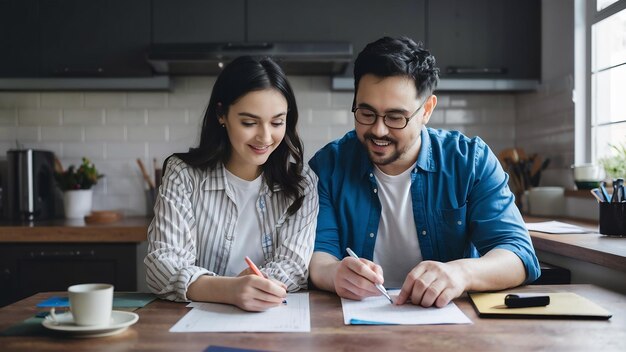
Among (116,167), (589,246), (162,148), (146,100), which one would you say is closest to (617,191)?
(589,246)

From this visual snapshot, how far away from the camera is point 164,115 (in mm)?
3602

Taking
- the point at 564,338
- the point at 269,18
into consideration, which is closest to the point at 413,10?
the point at 269,18

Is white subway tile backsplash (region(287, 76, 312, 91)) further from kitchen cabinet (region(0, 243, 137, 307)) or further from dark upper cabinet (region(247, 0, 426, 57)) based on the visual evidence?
kitchen cabinet (region(0, 243, 137, 307))

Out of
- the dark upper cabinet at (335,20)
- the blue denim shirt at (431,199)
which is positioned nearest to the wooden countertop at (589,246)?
the blue denim shirt at (431,199)

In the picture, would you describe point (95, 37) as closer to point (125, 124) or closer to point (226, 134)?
point (125, 124)

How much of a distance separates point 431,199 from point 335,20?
68.2 inches

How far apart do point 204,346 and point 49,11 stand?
2798 mm

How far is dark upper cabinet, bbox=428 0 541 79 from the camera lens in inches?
133

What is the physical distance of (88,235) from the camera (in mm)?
2896

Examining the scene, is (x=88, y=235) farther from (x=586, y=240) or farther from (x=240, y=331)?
(x=586, y=240)

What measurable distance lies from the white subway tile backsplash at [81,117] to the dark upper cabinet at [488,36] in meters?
1.96

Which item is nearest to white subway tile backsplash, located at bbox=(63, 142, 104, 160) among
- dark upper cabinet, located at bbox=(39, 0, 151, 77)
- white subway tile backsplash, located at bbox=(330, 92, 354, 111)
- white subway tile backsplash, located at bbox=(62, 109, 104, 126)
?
white subway tile backsplash, located at bbox=(62, 109, 104, 126)

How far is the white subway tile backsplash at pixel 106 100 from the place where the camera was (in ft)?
11.8

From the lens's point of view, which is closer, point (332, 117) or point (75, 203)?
point (75, 203)
